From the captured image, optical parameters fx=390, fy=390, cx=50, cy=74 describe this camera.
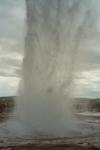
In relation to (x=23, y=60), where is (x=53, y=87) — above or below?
below

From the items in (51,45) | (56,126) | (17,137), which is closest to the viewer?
(17,137)

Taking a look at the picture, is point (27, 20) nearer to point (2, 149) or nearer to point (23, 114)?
point (23, 114)

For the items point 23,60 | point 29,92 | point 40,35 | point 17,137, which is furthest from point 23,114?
point 17,137

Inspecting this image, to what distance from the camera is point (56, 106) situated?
3512cm

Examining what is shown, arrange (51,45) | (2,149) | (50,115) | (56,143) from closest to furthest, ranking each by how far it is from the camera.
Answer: (2,149)
(56,143)
(50,115)
(51,45)

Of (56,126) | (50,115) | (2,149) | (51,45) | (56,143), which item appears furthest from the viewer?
(51,45)

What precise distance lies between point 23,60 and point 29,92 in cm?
316

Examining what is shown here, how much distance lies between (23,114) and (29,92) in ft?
6.76

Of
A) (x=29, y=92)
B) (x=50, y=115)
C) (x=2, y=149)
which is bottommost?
(x=2, y=149)

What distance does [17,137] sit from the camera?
2403 centimetres

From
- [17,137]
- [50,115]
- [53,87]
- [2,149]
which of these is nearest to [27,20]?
[53,87]

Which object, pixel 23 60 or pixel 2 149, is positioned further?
pixel 23 60

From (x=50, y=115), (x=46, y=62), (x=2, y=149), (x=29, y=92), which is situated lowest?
(x=2, y=149)

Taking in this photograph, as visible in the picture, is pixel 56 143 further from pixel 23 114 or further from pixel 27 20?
pixel 27 20
